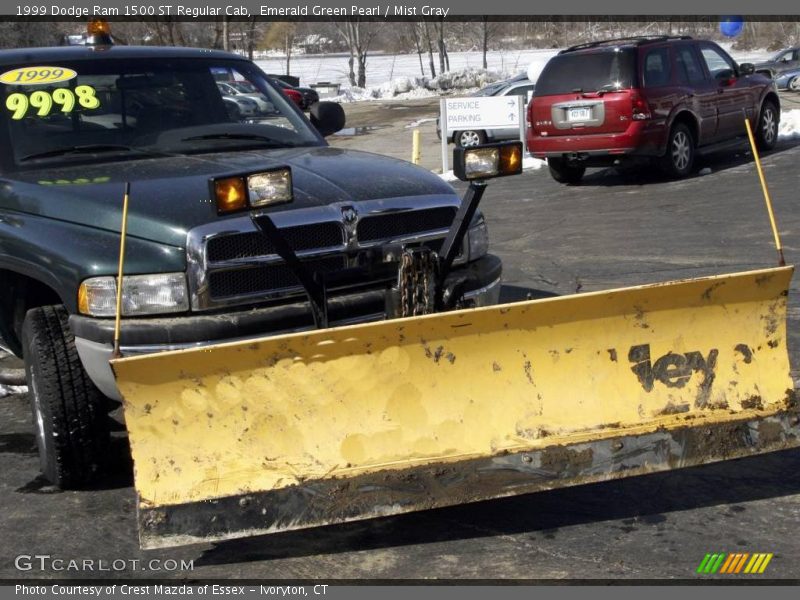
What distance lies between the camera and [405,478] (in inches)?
163

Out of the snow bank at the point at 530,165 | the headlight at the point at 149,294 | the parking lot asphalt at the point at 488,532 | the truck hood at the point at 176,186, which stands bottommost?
the snow bank at the point at 530,165

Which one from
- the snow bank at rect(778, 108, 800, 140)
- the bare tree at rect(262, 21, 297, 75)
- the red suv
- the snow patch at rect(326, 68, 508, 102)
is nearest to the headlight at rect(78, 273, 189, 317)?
the red suv

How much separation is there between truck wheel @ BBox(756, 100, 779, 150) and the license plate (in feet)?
11.6

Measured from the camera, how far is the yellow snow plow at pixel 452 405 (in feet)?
13.3

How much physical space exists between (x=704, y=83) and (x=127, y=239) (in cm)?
1254

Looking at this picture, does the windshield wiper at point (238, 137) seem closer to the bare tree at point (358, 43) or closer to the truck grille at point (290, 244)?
the truck grille at point (290, 244)

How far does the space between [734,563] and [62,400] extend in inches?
107

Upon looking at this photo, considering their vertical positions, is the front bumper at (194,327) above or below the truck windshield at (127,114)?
below

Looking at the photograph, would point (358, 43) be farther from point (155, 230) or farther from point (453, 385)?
point (453, 385)

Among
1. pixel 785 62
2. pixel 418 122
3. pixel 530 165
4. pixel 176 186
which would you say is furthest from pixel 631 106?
pixel 785 62

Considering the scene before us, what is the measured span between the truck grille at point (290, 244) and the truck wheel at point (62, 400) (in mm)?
681

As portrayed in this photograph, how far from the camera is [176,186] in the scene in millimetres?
4867

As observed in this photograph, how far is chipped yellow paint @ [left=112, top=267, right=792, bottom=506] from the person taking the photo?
13.3 ft

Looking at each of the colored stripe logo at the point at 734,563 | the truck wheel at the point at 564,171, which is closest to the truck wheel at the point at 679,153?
the truck wheel at the point at 564,171
